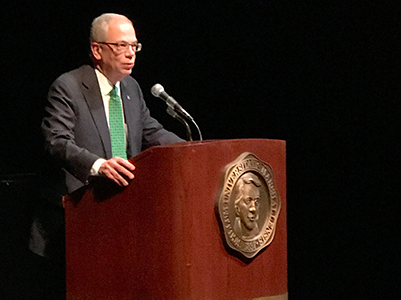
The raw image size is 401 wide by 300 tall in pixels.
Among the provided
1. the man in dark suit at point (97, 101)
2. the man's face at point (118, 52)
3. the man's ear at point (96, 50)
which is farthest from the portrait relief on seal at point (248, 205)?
the man's ear at point (96, 50)

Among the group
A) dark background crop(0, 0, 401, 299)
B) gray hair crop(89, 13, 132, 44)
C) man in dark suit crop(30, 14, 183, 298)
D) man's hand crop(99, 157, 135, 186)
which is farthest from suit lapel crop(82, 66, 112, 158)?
dark background crop(0, 0, 401, 299)

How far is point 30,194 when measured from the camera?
110 inches

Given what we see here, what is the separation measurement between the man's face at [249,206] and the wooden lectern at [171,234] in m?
0.10

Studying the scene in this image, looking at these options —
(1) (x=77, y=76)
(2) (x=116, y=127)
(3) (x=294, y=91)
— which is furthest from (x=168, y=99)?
(3) (x=294, y=91)

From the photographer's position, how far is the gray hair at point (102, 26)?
101 inches

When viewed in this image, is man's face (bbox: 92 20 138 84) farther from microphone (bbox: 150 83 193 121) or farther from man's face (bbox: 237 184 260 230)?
man's face (bbox: 237 184 260 230)

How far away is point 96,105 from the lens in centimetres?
252

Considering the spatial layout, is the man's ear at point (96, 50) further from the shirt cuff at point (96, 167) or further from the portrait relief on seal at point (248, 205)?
the portrait relief on seal at point (248, 205)

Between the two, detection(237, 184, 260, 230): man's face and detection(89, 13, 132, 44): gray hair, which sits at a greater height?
detection(89, 13, 132, 44): gray hair

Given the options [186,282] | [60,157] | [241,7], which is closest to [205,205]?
[186,282]

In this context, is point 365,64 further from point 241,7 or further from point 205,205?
point 205,205

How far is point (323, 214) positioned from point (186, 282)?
173cm

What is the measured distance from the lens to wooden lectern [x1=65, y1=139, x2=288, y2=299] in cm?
200

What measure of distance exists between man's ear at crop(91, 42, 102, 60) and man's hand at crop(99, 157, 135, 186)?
2.17 feet
